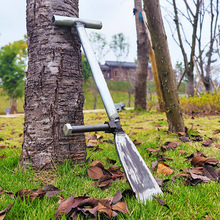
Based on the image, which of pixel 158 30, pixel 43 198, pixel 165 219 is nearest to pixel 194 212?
pixel 165 219

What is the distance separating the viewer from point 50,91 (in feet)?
5.63

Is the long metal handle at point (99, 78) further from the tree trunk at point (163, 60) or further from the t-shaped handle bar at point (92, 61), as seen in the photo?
the tree trunk at point (163, 60)

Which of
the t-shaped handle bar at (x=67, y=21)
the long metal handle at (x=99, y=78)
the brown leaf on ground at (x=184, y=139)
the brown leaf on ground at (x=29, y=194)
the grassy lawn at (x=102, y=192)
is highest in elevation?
the t-shaped handle bar at (x=67, y=21)

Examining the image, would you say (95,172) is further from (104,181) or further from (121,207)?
(121,207)

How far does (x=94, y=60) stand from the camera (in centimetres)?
173

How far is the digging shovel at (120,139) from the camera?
1.29m

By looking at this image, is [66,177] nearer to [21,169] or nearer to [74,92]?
[21,169]

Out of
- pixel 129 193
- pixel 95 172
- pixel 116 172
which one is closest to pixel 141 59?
pixel 116 172

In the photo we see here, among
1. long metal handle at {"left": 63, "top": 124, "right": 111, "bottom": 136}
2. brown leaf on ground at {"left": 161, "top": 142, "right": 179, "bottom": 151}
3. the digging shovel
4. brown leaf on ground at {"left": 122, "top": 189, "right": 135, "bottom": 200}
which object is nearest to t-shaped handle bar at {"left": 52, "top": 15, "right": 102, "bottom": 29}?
the digging shovel

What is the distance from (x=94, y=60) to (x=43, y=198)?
106 cm

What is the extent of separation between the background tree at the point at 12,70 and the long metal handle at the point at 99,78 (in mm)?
27174

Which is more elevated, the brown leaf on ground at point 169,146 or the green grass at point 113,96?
the green grass at point 113,96

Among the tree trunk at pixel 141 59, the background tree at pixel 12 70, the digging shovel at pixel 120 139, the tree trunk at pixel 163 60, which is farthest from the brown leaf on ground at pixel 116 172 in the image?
the background tree at pixel 12 70

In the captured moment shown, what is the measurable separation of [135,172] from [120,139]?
0.83 ft
